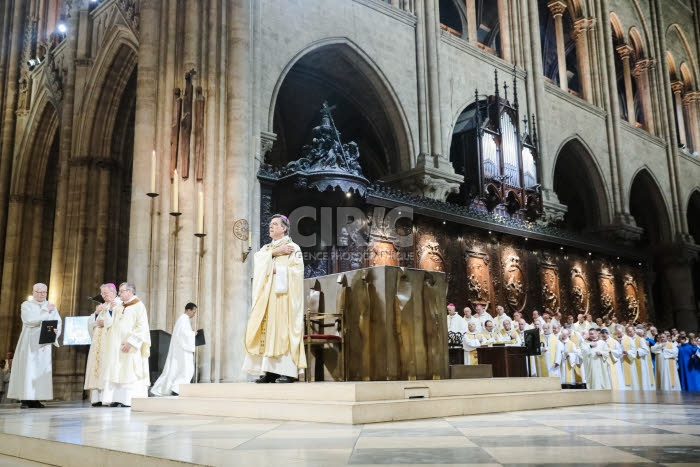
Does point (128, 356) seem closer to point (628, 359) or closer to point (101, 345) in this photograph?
point (101, 345)

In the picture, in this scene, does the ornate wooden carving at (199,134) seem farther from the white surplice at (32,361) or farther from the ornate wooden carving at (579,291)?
the ornate wooden carving at (579,291)

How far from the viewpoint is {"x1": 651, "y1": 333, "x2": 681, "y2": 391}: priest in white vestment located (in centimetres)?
1611

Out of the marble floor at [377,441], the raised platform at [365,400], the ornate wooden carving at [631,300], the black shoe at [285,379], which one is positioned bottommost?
the marble floor at [377,441]

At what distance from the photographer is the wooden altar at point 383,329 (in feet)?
21.8

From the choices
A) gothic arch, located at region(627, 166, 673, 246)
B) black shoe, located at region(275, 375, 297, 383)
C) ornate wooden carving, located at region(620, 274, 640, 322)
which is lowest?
black shoe, located at region(275, 375, 297, 383)

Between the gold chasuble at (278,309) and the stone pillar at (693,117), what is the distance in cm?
2798

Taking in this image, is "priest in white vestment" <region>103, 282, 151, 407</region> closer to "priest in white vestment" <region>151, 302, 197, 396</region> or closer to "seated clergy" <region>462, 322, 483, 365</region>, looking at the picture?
"priest in white vestment" <region>151, 302, 197, 396</region>

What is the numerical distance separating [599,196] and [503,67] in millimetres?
6145

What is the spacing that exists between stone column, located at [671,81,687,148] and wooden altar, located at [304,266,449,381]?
1004 inches

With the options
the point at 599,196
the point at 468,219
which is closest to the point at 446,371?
the point at 468,219

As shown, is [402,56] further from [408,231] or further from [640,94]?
[640,94]

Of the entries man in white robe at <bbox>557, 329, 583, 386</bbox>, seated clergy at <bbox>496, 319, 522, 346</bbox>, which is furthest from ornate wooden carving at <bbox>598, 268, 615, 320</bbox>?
seated clergy at <bbox>496, 319, 522, 346</bbox>

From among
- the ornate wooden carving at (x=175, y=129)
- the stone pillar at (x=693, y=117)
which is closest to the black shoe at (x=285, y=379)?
the ornate wooden carving at (x=175, y=129)

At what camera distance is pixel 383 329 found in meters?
6.67
